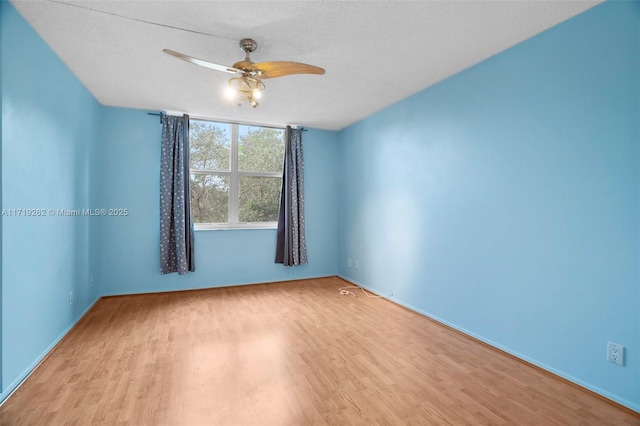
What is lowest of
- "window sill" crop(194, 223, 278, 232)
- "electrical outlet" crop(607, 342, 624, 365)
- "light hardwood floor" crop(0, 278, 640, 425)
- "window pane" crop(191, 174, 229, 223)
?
"light hardwood floor" crop(0, 278, 640, 425)

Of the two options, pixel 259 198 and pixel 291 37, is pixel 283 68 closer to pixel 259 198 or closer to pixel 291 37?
pixel 291 37

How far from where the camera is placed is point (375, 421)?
1.69 metres

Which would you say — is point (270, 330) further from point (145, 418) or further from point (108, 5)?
point (108, 5)

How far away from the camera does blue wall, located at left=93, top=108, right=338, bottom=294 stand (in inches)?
156

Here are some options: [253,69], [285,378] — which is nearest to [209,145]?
[253,69]

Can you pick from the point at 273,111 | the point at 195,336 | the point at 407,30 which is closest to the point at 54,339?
the point at 195,336

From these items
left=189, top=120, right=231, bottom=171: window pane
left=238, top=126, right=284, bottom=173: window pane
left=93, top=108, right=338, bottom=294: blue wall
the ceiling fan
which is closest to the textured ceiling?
the ceiling fan

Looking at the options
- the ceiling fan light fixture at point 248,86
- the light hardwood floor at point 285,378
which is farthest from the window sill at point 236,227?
the ceiling fan light fixture at point 248,86

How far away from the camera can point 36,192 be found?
7.55ft

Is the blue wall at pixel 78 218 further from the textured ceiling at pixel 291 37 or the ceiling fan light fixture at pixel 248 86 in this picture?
the ceiling fan light fixture at pixel 248 86

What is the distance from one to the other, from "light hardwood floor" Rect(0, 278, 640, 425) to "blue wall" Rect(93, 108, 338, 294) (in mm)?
850

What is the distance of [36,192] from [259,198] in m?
2.79

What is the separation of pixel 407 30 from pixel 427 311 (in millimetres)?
2716

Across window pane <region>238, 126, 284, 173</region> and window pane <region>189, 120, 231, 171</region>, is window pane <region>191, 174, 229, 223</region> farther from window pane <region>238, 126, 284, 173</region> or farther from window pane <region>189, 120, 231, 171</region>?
window pane <region>238, 126, 284, 173</region>
